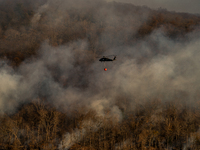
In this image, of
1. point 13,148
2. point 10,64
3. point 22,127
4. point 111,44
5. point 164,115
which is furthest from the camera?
point 111,44

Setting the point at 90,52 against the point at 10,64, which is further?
the point at 90,52

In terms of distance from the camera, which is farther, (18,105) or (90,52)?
(90,52)

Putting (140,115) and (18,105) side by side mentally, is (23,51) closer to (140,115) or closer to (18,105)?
(18,105)

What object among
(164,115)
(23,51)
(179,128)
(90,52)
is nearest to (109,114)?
(164,115)

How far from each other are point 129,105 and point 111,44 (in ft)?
161

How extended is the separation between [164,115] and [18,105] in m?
50.8

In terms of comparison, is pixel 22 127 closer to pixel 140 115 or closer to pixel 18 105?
pixel 18 105

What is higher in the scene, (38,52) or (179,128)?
(38,52)

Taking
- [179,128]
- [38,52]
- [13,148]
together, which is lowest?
[13,148]

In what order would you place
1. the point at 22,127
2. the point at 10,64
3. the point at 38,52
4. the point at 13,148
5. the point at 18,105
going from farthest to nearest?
the point at 38,52 → the point at 10,64 → the point at 18,105 → the point at 22,127 → the point at 13,148

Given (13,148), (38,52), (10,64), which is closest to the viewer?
(13,148)

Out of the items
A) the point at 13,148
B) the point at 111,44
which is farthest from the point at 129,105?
the point at 111,44

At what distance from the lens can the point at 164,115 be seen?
6062 cm

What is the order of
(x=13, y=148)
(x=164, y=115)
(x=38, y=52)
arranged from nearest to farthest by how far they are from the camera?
(x=13, y=148) → (x=164, y=115) → (x=38, y=52)
